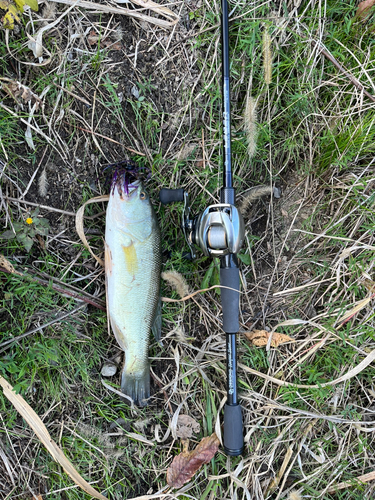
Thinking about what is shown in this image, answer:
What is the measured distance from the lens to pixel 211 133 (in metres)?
2.34

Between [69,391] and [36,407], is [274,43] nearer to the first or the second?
[69,391]

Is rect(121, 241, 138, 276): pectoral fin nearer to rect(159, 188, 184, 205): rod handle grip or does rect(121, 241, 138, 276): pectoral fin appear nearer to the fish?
the fish

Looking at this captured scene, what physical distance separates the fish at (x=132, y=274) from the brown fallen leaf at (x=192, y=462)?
0.44m

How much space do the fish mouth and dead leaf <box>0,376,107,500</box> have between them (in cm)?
136

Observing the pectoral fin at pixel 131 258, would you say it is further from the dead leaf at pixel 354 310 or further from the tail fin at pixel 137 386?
the dead leaf at pixel 354 310

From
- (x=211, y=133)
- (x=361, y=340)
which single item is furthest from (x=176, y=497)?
(x=211, y=133)

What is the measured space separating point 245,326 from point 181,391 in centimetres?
59

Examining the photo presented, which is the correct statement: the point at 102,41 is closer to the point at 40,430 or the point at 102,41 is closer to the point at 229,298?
the point at 229,298

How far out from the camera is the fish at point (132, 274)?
2.09 meters

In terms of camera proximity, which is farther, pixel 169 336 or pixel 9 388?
pixel 169 336

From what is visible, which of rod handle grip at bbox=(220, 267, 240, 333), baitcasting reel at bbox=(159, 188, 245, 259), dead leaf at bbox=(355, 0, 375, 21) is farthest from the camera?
dead leaf at bbox=(355, 0, 375, 21)

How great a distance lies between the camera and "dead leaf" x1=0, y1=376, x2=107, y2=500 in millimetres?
2186

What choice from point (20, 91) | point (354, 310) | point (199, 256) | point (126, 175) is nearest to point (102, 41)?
point (20, 91)

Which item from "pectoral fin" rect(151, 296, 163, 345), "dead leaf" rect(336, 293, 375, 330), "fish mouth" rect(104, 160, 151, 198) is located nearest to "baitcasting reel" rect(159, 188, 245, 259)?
"fish mouth" rect(104, 160, 151, 198)
